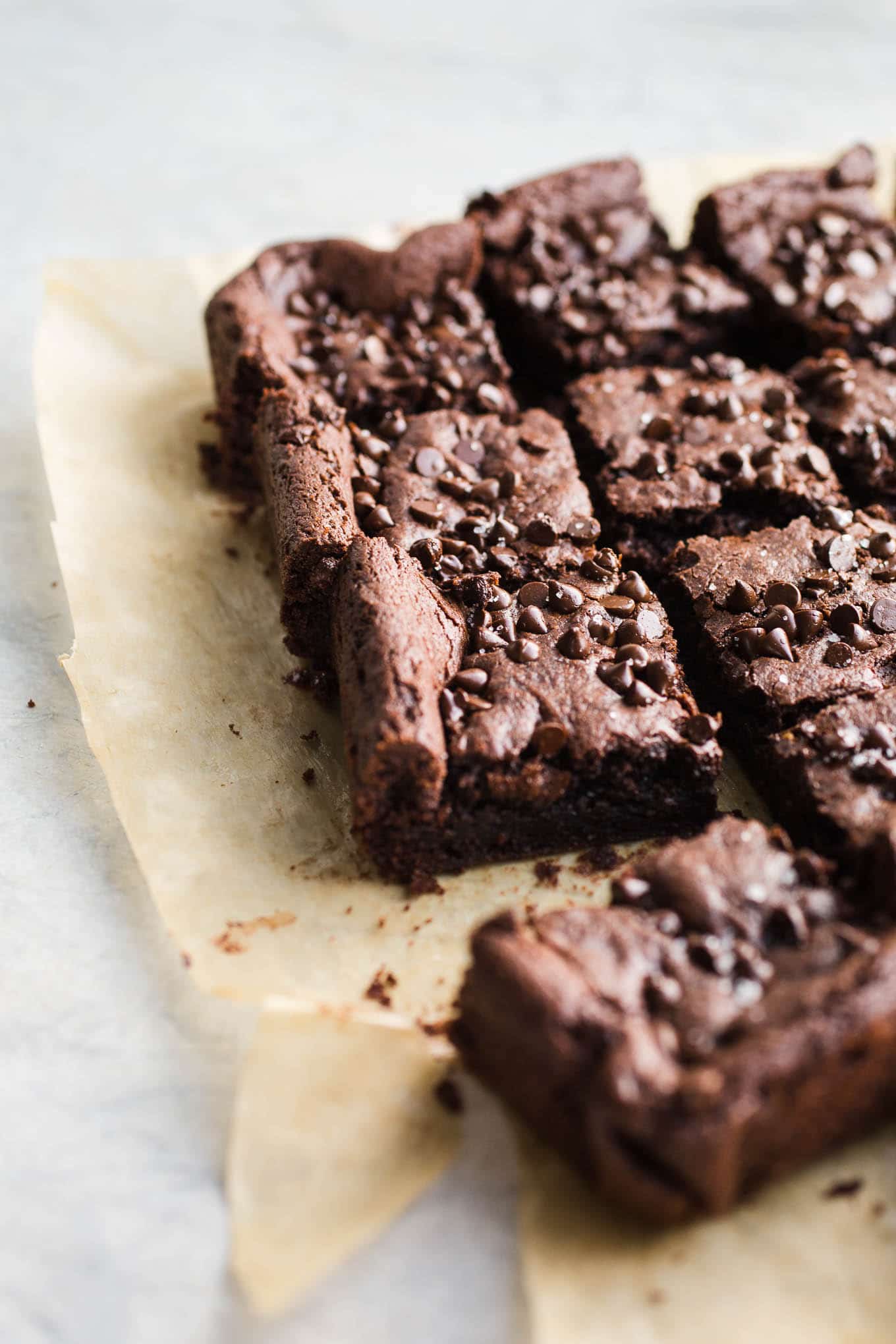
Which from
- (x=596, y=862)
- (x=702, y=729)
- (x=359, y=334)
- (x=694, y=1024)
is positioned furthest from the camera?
(x=359, y=334)

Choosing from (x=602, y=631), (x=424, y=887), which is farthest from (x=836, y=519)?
(x=424, y=887)

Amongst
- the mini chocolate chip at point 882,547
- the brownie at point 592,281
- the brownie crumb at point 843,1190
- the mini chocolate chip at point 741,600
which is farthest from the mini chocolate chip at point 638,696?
the brownie at point 592,281

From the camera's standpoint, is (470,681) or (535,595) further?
(535,595)

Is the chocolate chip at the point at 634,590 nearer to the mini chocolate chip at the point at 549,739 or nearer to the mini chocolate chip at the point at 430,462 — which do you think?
the mini chocolate chip at the point at 549,739

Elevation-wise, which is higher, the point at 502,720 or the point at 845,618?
the point at 845,618

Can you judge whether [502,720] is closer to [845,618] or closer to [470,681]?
[470,681]

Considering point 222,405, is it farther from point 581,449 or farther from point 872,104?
point 872,104

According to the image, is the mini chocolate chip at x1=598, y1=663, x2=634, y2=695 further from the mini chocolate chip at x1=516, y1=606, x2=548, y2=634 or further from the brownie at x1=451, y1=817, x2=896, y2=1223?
the brownie at x1=451, y1=817, x2=896, y2=1223
